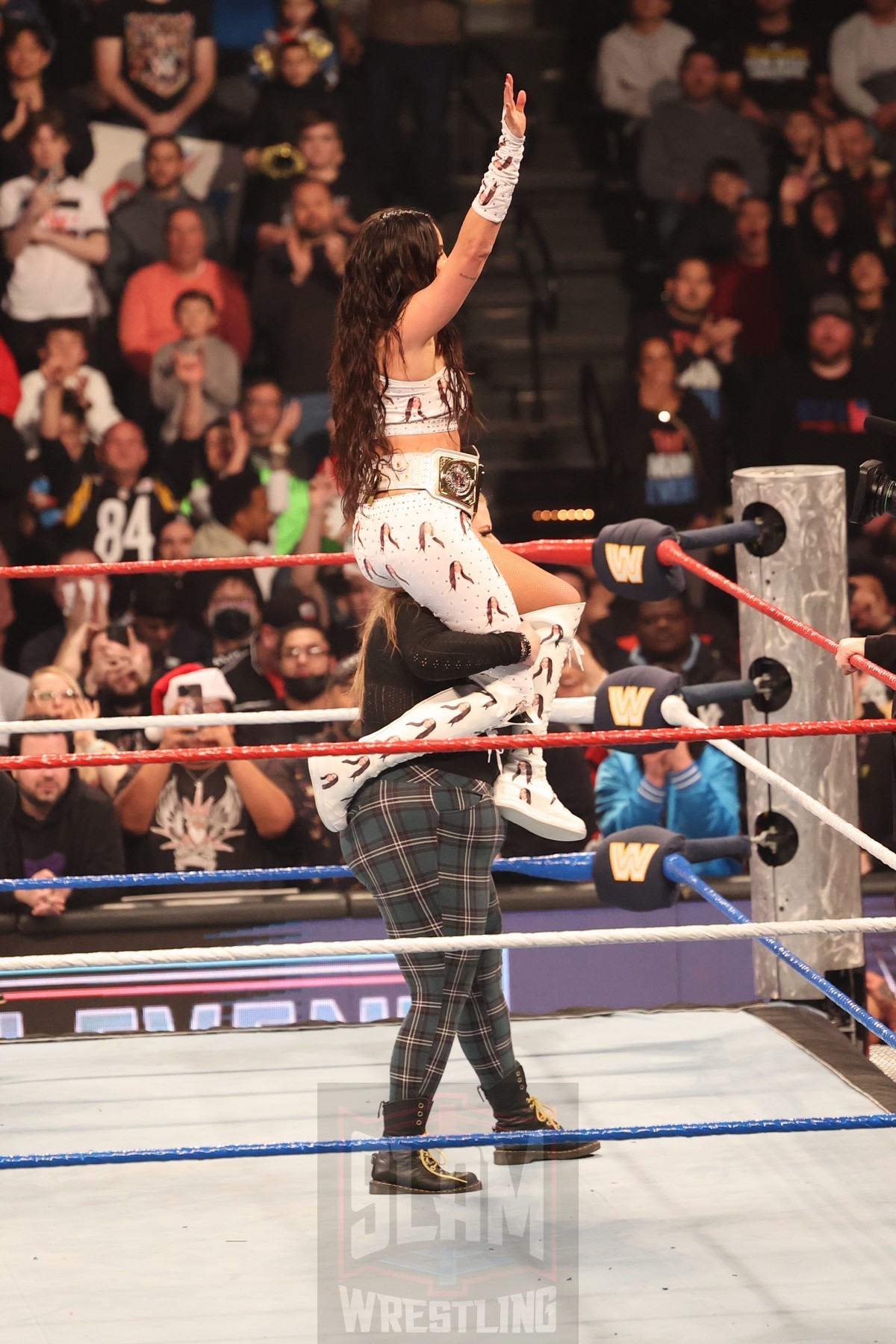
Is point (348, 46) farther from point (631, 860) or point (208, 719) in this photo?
point (631, 860)

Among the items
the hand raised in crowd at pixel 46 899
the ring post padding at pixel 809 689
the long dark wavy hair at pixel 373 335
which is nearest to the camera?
the long dark wavy hair at pixel 373 335

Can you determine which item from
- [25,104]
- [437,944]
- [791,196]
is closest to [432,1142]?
[437,944]

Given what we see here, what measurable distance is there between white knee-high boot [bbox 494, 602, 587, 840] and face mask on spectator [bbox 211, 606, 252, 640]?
8.66ft

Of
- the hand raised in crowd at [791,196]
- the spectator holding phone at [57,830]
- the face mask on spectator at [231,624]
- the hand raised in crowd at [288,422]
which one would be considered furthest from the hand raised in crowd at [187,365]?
the hand raised in crowd at [791,196]

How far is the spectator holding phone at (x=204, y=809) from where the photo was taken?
4.29m

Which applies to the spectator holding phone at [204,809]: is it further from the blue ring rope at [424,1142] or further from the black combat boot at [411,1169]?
the blue ring rope at [424,1142]

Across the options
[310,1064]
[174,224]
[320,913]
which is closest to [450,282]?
[310,1064]

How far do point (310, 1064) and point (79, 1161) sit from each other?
3.32 ft

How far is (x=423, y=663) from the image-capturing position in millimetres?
2098

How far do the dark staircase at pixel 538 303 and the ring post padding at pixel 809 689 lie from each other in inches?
116

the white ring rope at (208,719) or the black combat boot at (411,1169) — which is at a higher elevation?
the white ring rope at (208,719)

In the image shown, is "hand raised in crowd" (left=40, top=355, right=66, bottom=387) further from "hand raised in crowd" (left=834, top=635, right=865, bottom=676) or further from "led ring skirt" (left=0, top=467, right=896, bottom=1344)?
"hand raised in crowd" (left=834, top=635, right=865, bottom=676)

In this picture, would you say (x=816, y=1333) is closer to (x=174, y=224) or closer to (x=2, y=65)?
(x=174, y=224)

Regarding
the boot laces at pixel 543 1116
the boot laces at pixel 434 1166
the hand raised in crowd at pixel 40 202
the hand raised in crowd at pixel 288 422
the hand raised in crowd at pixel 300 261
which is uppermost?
the hand raised in crowd at pixel 40 202
